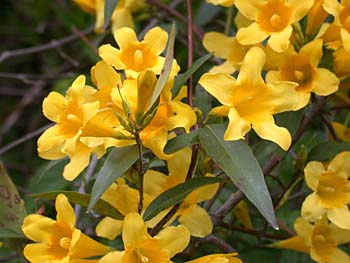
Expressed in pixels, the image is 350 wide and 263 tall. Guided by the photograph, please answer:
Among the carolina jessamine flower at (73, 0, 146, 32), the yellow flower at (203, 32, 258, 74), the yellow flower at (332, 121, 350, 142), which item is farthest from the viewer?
the carolina jessamine flower at (73, 0, 146, 32)

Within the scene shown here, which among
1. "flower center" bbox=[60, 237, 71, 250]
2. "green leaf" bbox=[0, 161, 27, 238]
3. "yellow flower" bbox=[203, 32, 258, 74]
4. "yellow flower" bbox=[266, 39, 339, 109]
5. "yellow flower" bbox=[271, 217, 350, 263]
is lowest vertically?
"yellow flower" bbox=[271, 217, 350, 263]

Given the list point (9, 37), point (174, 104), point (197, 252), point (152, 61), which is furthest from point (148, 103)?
point (9, 37)

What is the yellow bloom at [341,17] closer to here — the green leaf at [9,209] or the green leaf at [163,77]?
the green leaf at [163,77]

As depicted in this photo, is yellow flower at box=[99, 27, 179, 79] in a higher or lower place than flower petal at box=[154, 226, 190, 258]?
higher

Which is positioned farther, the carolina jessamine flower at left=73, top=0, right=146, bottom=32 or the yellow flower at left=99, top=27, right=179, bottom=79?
the carolina jessamine flower at left=73, top=0, right=146, bottom=32

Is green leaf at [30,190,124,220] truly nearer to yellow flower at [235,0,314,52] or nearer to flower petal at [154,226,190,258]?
flower petal at [154,226,190,258]

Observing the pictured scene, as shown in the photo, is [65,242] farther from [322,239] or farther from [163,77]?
[322,239]

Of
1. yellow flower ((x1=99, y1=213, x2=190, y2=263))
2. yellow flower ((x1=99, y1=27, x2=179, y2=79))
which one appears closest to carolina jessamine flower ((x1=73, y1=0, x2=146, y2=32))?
yellow flower ((x1=99, y1=27, x2=179, y2=79))
